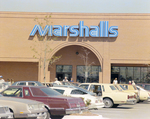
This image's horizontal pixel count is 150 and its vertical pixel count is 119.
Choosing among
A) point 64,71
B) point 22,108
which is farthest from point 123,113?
point 64,71

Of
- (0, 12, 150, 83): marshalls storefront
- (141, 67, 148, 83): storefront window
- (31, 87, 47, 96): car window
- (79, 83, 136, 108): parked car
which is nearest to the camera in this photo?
(31, 87, 47, 96): car window

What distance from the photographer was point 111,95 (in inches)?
712

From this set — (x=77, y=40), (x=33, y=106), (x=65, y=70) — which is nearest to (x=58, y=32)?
(x=77, y=40)

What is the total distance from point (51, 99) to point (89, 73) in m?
27.1

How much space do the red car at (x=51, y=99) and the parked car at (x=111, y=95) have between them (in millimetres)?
6108

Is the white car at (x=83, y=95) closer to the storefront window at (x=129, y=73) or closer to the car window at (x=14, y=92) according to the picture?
the car window at (x=14, y=92)

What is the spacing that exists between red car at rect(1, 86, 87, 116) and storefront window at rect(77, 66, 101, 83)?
26.0 meters

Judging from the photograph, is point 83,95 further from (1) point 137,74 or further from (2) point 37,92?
(1) point 137,74

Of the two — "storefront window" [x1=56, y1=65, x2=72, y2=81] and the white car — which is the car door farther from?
"storefront window" [x1=56, y1=65, x2=72, y2=81]

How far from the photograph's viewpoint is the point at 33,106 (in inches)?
404

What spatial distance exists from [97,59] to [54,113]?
2718cm

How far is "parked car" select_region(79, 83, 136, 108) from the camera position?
58.7ft

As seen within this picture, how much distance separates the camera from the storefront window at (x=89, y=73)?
126 feet

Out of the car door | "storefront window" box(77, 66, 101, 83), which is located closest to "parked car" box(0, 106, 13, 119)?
the car door
